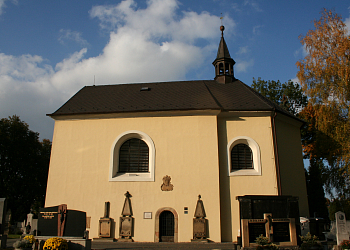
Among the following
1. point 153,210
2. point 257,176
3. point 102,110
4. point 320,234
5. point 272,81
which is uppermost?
point 272,81

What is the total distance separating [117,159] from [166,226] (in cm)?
463

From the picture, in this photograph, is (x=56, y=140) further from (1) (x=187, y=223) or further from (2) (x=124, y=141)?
(1) (x=187, y=223)

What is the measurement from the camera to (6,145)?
2753 cm

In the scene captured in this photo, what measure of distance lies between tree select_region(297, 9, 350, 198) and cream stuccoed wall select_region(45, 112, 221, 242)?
6716 mm

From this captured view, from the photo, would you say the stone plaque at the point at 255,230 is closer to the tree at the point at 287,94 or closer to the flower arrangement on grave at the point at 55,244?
the flower arrangement on grave at the point at 55,244

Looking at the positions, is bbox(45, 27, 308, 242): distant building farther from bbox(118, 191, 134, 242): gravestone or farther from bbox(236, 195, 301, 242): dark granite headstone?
bbox(236, 195, 301, 242): dark granite headstone

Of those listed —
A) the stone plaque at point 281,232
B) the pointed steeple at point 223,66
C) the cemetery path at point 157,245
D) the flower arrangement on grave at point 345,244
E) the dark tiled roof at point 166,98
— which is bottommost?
the cemetery path at point 157,245

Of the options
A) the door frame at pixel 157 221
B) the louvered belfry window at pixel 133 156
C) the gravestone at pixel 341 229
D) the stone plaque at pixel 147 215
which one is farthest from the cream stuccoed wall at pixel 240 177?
the louvered belfry window at pixel 133 156

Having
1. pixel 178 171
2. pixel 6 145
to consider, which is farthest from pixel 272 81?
pixel 6 145

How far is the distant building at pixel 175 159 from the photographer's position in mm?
14406

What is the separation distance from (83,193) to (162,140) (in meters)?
5.21

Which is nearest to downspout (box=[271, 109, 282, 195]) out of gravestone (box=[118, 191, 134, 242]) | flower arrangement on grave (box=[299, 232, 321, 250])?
flower arrangement on grave (box=[299, 232, 321, 250])

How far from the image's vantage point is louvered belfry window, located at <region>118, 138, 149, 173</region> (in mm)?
15680

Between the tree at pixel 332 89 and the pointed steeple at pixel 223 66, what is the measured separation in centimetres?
463
